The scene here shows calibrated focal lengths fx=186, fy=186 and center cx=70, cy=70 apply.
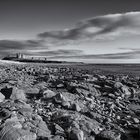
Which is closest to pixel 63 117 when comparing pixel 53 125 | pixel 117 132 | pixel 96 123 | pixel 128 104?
pixel 53 125

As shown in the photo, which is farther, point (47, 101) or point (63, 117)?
point (47, 101)

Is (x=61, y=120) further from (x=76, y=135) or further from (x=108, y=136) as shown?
(x=108, y=136)

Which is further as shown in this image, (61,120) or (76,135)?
(61,120)

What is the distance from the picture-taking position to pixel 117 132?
4.96 metres

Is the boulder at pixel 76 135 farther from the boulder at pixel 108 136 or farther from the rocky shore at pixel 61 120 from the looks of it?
the boulder at pixel 108 136

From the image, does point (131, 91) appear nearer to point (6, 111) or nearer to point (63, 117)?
point (63, 117)

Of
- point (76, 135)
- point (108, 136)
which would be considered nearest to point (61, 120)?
point (76, 135)

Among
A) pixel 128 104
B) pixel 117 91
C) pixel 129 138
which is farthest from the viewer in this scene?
pixel 117 91

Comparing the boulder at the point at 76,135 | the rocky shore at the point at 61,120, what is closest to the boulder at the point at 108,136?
the rocky shore at the point at 61,120

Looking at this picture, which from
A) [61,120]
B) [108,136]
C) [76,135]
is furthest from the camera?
[61,120]

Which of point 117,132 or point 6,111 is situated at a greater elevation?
point 6,111

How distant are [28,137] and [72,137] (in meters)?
1.04

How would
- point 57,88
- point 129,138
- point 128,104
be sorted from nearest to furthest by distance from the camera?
point 129,138
point 128,104
point 57,88

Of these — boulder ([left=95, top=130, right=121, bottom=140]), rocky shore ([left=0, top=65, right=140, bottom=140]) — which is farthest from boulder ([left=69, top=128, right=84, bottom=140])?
boulder ([left=95, top=130, right=121, bottom=140])
